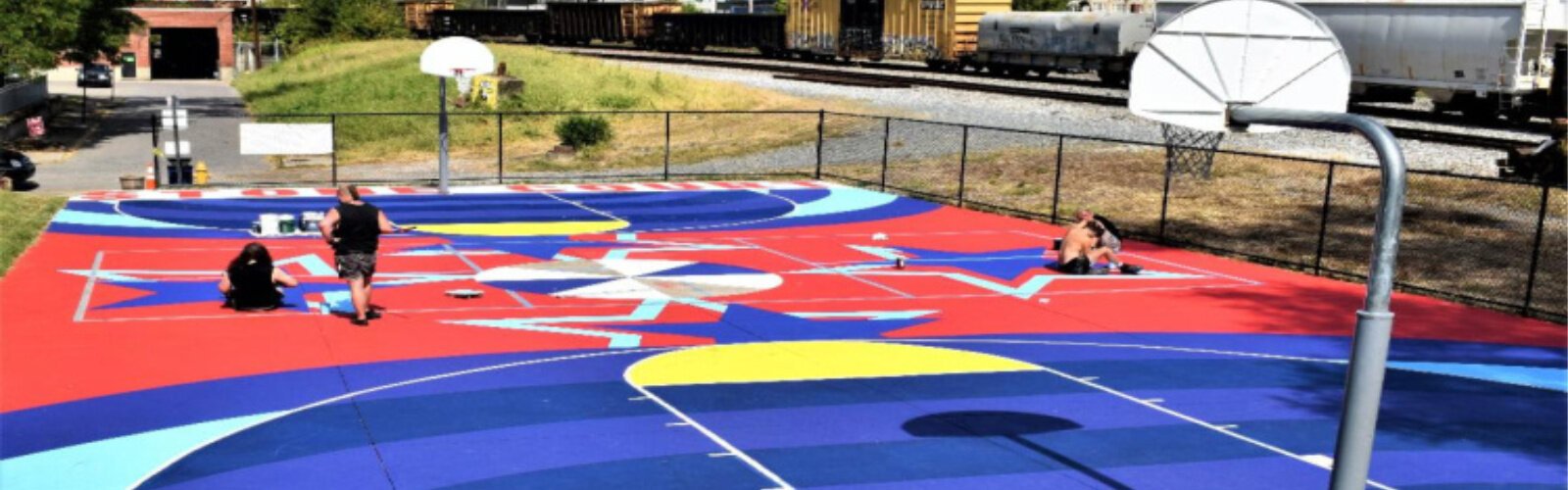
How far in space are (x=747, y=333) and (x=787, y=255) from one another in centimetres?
692

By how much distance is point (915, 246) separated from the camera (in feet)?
90.0

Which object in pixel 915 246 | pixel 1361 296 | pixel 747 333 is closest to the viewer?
pixel 747 333

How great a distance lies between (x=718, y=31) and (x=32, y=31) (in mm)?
41851

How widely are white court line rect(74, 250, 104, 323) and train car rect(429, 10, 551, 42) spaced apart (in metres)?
72.3

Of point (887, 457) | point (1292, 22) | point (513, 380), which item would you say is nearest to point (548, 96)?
point (513, 380)

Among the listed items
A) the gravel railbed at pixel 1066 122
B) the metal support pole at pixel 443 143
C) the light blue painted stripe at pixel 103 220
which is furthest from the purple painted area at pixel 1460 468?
the metal support pole at pixel 443 143

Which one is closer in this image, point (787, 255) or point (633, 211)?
point (787, 255)

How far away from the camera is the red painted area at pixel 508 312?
16766mm

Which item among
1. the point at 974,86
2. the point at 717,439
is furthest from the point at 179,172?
the point at 974,86

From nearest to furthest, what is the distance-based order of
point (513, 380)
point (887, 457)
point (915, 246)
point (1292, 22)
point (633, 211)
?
point (1292, 22) → point (887, 457) → point (513, 380) → point (915, 246) → point (633, 211)

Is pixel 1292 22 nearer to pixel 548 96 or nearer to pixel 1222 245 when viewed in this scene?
pixel 1222 245

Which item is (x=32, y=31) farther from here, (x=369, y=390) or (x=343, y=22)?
(x=343, y=22)

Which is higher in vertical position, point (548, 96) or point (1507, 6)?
point (1507, 6)

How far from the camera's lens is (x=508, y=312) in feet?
66.0
